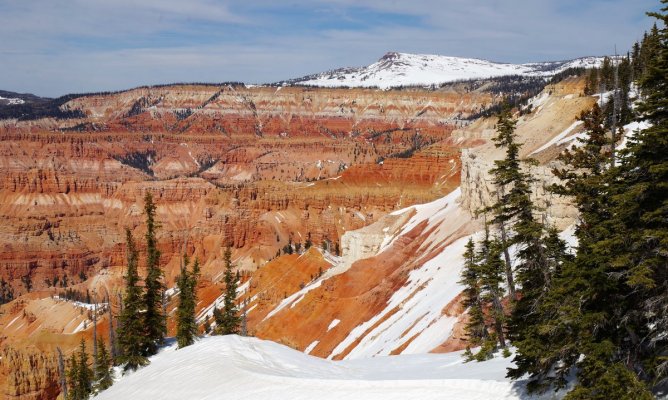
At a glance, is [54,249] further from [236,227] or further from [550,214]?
[550,214]

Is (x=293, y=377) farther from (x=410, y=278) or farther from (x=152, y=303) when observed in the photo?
(x=410, y=278)

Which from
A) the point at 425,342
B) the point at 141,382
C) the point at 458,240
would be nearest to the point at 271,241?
the point at 458,240

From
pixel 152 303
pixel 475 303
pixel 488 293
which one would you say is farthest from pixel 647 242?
pixel 152 303

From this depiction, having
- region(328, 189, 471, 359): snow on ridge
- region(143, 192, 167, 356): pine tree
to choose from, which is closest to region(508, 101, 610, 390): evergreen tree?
region(143, 192, 167, 356): pine tree

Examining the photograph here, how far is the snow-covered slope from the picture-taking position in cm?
2166

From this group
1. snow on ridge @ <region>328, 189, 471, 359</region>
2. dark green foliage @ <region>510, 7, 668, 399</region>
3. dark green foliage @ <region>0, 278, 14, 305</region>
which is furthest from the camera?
dark green foliage @ <region>0, 278, 14, 305</region>

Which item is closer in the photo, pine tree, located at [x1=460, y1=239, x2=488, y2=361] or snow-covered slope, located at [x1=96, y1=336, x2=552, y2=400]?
snow-covered slope, located at [x1=96, y1=336, x2=552, y2=400]

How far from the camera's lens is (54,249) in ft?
626

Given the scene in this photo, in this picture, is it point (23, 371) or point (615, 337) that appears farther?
point (23, 371)

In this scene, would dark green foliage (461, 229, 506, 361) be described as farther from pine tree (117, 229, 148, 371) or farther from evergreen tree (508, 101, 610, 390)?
pine tree (117, 229, 148, 371)

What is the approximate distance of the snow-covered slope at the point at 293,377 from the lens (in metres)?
21.7

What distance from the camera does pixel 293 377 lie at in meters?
27.1

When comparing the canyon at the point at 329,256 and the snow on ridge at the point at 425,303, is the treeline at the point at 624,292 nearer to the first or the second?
the canyon at the point at 329,256

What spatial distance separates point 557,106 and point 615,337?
3163 inches
